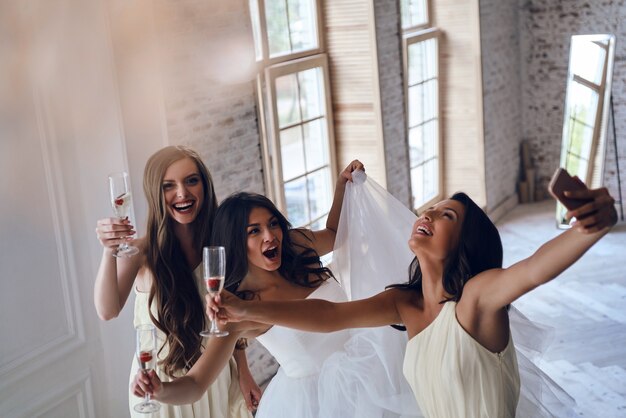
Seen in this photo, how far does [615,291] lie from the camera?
714 cm

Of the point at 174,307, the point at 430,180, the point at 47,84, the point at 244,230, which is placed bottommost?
the point at 430,180

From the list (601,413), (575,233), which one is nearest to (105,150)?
(575,233)

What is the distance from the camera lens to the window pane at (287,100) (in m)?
6.12

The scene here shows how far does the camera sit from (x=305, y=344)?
3.44 metres

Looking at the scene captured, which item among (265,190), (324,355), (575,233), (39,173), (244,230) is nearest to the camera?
(575,233)

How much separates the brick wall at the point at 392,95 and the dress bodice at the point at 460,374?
4289 millimetres

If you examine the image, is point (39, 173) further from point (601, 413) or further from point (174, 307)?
point (601, 413)

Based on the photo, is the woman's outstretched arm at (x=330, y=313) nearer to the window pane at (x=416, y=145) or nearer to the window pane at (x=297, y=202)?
the window pane at (x=297, y=202)

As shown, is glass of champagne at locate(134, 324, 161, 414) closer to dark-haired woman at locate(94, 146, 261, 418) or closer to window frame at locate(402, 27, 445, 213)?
dark-haired woman at locate(94, 146, 261, 418)

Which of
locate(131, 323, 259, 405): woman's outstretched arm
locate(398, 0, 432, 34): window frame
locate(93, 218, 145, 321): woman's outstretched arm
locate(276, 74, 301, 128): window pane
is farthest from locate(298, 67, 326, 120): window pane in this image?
locate(131, 323, 259, 405): woman's outstretched arm

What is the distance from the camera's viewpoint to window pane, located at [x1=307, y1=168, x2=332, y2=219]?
659cm

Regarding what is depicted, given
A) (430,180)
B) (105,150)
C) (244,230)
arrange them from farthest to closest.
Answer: (430,180) → (105,150) → (244,230)

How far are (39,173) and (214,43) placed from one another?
1545 millimetres

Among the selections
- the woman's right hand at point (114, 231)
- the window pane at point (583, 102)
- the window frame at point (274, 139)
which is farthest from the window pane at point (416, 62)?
the woman's right hand at point (114, 231)
